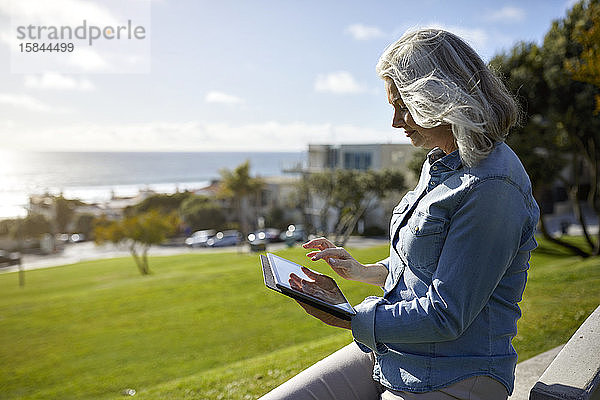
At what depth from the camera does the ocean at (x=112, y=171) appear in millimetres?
45819

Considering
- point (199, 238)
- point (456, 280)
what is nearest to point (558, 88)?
point (456, 280)

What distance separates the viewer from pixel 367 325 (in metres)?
0.88

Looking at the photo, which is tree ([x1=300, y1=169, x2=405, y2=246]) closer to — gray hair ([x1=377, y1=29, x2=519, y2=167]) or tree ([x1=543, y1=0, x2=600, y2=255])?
tree ([x1=543, y1=0, x2=600, y2=255])

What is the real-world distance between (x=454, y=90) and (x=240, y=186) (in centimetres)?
2664

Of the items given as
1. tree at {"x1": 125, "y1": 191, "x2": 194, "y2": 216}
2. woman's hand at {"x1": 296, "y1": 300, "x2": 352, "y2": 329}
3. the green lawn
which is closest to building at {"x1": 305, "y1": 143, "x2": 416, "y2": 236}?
tree at {"x1": 125, "y1": 191, "x2": 194, "y2": 216}

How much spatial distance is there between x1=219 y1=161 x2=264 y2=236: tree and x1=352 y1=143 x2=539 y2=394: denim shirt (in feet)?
85.3

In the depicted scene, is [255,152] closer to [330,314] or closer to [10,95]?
[10,95]

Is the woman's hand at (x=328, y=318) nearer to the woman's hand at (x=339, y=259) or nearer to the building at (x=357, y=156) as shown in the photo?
the woman's hand at (x=339, y=259)

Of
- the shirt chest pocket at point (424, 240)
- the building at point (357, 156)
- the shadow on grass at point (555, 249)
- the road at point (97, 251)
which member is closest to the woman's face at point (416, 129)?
the shirt chest pocket at point (424, 240)

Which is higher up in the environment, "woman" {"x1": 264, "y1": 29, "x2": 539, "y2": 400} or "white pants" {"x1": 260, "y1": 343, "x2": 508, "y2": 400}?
"woman" {"x1": 264, "y1": 29, "x2": 539, "y2": 400}

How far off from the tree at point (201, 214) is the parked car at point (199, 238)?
0.62 metres

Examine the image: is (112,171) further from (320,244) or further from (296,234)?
(320,244)

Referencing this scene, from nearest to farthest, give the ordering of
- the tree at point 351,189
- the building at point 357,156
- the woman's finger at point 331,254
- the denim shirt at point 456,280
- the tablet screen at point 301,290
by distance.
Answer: the denim shirt at point 456,280 < the tablet screen at point 301,290 < the woman's finger at point 331,254 < the tree at point 351,189 < the building at point 357,156

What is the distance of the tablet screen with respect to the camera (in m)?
0.89
